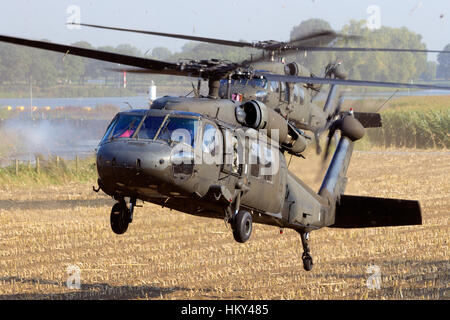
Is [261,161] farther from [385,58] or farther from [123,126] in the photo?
[385,58]

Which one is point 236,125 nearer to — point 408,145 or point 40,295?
point 40,295

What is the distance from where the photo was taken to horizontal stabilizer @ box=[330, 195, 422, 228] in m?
17.6

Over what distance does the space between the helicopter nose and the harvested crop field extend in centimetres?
512

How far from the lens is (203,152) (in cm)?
1367

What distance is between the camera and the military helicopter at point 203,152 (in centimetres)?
1296

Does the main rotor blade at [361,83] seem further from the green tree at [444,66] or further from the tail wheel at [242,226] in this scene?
the green tree at [444,66]

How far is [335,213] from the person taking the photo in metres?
18.8

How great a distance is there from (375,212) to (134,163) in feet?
23.0

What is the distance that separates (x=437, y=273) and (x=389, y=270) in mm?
1147

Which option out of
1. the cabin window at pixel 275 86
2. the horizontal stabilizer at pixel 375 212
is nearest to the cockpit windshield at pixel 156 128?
the horizontal stabilizer at pixel 375 212
